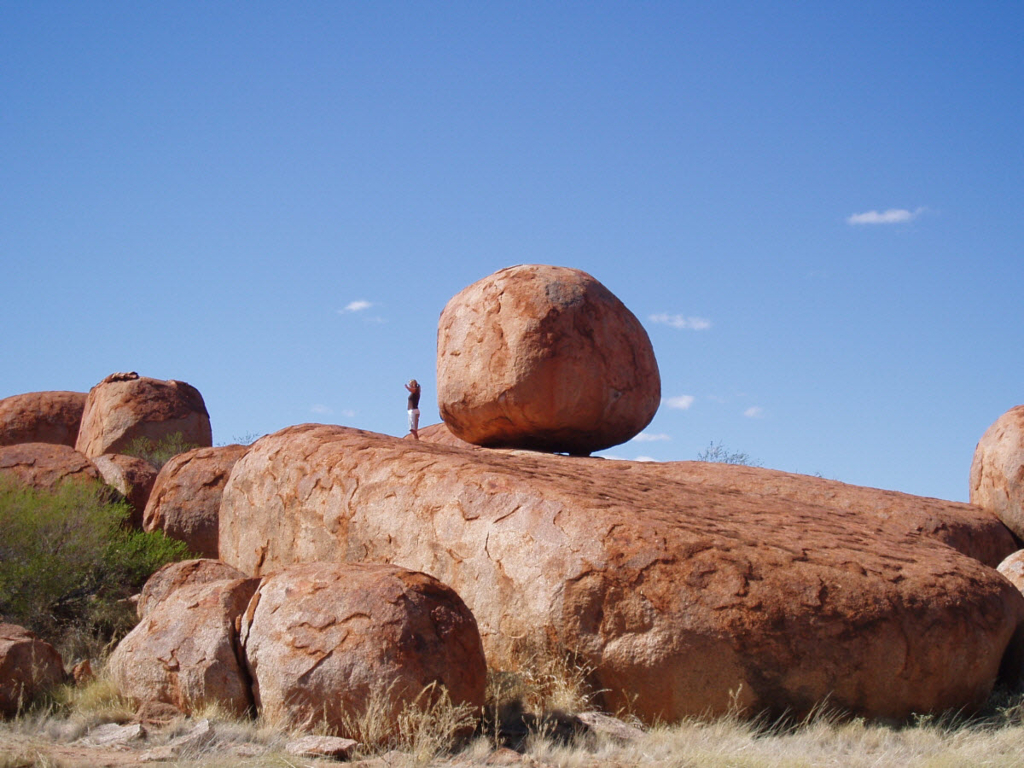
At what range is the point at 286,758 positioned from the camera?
504 cm

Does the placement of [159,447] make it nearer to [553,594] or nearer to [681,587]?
[553,594]

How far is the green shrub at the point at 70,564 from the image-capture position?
29.1 feet

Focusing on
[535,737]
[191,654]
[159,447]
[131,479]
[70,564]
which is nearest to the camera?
[535,737]

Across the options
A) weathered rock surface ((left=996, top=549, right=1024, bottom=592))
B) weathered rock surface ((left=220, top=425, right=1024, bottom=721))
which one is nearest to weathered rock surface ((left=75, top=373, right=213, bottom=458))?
weathered rock surface ((left=220, top=425, right=1024, bottom=721))

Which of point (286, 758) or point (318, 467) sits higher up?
point (318, 467)

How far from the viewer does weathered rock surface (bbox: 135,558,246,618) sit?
25.8 ft

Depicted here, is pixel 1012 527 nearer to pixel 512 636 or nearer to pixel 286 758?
pixel 512 636

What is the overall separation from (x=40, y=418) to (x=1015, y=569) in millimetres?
17342

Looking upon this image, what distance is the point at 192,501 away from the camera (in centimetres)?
1152

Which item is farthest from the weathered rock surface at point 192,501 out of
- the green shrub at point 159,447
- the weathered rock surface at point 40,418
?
the weathered rock surface at point 40,418

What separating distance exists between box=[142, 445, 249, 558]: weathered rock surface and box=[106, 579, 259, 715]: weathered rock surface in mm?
5198

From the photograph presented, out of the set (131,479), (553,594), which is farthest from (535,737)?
(131,479)

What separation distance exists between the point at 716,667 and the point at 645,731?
55cm

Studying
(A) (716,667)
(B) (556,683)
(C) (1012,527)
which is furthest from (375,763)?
(C) (1012,527)
